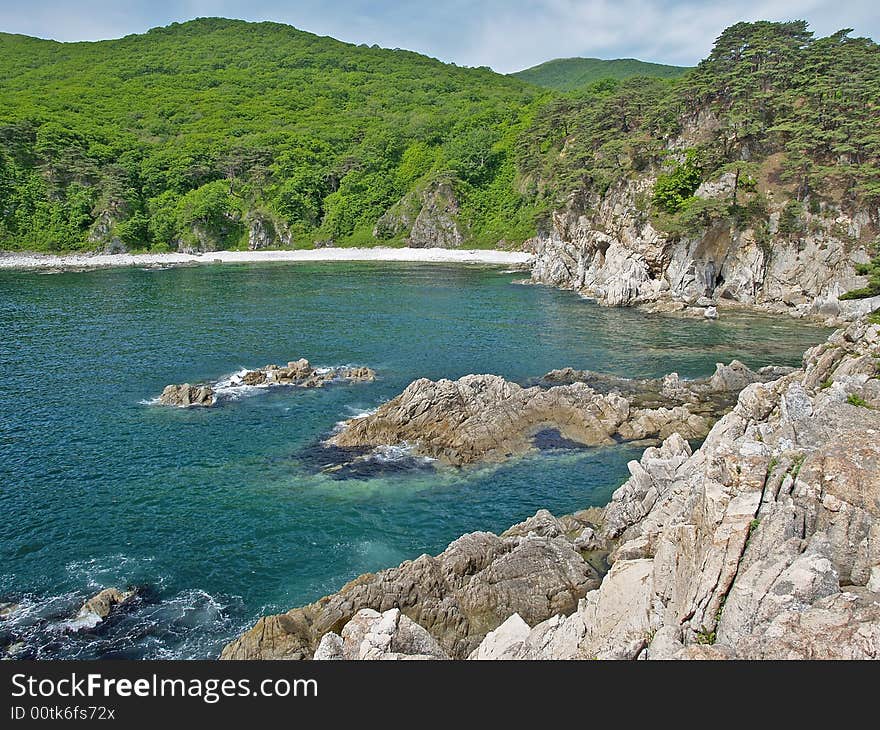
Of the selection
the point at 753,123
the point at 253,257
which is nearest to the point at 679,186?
the point at 753,123

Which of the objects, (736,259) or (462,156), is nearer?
(736,259)

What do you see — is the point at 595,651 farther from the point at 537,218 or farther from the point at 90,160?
the point at 90,160

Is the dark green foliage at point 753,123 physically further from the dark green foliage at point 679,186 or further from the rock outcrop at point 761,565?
the rock outcrop at point 761,565

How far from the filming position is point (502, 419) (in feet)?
135

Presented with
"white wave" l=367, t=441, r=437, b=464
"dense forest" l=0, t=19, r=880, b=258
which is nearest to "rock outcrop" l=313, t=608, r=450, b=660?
"white wave" l=367, t=441, r=437, b=464

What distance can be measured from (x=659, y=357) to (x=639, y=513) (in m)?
32.8

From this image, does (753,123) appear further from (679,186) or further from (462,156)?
(462,156)

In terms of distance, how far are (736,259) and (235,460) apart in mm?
68531

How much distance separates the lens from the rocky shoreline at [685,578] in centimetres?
1600

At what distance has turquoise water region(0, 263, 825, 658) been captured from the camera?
26688 mm

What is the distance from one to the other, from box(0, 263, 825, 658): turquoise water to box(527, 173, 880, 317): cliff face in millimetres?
7075

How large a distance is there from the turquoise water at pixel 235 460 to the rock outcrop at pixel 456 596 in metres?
2.49

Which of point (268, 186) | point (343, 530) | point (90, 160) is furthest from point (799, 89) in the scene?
point (90, 160)

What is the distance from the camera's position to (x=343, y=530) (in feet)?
101
